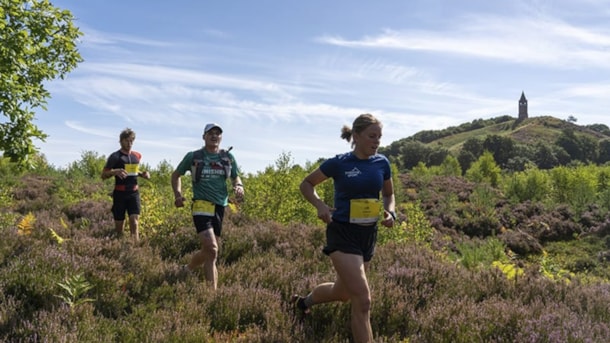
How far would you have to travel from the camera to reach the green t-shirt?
16.4 ft

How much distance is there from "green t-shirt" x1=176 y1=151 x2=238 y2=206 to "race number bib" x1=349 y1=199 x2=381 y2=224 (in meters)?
2.03

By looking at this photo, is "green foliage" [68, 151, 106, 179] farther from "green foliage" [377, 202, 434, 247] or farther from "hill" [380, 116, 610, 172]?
"hill" [380, 116, 610, 172]

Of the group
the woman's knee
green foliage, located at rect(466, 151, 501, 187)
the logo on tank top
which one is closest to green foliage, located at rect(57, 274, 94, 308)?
the woman's knee

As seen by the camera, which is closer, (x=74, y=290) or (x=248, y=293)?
(x=74, y=290)

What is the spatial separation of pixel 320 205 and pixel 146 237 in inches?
179

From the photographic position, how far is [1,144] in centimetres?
661

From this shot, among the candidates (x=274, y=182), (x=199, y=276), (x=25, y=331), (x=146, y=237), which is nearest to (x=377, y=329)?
(x=199, y=276)

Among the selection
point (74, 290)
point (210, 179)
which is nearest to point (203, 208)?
point (210, 179)

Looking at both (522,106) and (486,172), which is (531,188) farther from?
(522,106)

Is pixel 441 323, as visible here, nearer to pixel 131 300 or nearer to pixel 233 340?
pixel 233 340

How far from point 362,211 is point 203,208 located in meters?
2.09

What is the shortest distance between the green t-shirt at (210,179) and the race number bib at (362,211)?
6.65 ft

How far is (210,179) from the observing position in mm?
5035

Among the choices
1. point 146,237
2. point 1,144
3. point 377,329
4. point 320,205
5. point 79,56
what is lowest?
point 377,329
